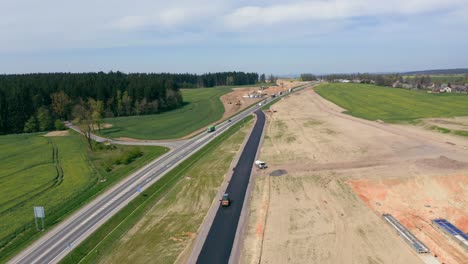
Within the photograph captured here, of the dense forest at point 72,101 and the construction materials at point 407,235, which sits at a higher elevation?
the dense forest at point 72,101

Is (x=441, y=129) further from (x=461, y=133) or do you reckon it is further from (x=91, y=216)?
(x=91, y=216)

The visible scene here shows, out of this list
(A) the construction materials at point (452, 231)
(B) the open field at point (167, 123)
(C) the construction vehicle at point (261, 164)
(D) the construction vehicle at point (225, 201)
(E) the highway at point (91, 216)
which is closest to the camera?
(A) the construction materials at point (452, 231)

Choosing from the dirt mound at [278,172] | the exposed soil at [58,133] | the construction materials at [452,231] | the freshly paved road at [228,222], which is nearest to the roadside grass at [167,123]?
the exposed soil at [58,133]

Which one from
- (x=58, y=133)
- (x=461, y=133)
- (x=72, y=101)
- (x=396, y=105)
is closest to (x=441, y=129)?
(x=461, y=133)

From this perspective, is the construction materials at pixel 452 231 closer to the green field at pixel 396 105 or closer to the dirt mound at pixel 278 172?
the dirt mound at pixel 278 172

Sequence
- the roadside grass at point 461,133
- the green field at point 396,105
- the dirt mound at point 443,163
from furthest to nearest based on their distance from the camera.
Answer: the green field at point 396,105 < the roadside grass at point 461,133 < the dirt mound at point 443,163

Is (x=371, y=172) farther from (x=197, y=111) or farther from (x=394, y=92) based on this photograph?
(x=394, y=92)

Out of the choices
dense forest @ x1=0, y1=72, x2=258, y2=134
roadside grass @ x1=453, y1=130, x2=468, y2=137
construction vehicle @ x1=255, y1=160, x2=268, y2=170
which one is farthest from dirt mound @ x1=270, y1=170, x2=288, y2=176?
dense forest @ x1=0, y1=72, x2=258, y2=134

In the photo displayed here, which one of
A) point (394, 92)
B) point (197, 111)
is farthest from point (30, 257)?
point (394, 92)

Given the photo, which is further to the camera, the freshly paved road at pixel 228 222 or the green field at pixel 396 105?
the green field at pixel 396 105
